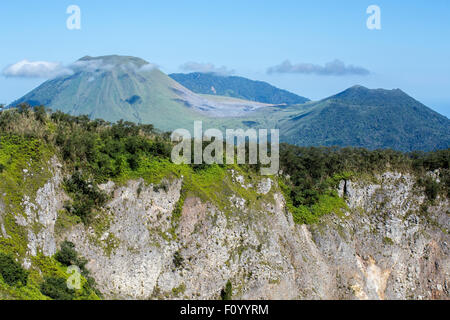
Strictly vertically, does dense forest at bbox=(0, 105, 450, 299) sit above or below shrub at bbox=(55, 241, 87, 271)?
above

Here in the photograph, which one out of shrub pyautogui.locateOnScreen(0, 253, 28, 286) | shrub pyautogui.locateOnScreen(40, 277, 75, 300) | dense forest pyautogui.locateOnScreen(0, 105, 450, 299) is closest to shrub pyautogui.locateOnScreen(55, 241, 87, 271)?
dense forest pyautogui.locateOnScreen(0, 105, 450, 299)

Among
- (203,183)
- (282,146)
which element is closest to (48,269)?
(203,183)

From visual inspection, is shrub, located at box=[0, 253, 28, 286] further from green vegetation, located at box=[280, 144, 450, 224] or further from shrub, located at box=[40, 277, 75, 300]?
green vegetation, located at box=[280, 144, 450, 224]

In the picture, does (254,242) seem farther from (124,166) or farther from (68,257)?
(68,257)

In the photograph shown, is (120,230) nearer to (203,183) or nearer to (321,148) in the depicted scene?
(203,183)

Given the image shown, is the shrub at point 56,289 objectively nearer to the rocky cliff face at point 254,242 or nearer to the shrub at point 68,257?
the rocky cliff face at point 254,242

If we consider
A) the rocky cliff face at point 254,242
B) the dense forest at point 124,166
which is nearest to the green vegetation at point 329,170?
the dense forest at point 124,166
